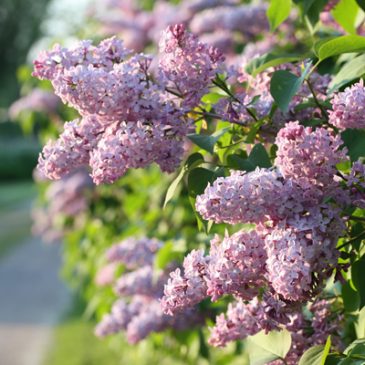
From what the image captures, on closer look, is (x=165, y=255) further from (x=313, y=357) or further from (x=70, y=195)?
(x=70, y=195)

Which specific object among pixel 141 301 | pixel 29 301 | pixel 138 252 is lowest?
pixel 29 301

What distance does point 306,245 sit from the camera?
1.45 m

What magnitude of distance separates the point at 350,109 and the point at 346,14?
884 mm

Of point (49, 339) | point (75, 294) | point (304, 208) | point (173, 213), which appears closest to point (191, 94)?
point (304, 208)

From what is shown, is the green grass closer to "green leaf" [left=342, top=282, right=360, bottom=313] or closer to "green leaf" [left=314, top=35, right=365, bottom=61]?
"green leaf" [left=342, top=282, right=360, bottom=313]

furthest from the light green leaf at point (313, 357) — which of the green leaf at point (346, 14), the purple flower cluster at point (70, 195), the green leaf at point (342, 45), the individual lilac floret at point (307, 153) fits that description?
the purple flower cluster at point (70, 195)

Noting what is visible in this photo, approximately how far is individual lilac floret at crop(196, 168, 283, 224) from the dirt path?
245 inches

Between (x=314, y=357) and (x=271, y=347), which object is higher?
(x=314, y=357)

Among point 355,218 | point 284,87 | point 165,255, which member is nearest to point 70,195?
point 165,255

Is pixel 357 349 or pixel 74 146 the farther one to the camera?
pixel 74 146

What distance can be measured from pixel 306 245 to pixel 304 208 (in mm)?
102

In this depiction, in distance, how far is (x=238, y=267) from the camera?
4.93 ft

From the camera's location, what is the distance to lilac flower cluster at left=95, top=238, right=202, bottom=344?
3251mm

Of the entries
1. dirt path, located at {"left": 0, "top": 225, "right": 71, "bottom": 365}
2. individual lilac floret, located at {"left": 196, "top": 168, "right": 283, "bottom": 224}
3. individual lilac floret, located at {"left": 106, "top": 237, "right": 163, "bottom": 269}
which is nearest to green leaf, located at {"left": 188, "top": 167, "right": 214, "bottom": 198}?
individual lilac floret, located at {"left": 196, "top": 168, "right": 283, "bottom": 224}
